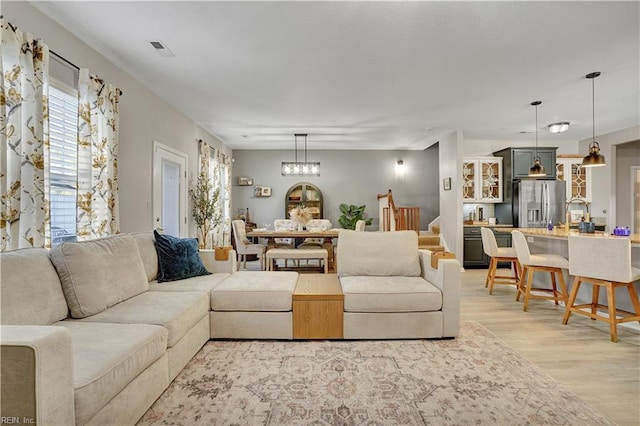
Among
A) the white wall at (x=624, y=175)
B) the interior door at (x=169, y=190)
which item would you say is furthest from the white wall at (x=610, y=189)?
the interior door at (x=169, y=190)

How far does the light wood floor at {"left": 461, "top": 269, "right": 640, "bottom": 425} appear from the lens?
205cm

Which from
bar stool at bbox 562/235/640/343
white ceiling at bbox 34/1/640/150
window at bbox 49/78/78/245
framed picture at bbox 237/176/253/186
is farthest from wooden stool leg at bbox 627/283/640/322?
framed picture at bbox 237/176/253/186

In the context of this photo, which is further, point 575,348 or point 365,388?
point 575,348

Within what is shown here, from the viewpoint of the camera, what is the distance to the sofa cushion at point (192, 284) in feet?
9.28

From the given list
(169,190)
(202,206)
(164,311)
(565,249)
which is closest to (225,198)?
(202,206)

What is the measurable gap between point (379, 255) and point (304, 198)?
4.95 m

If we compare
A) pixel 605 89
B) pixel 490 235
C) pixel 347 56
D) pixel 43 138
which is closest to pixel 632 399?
pixel 490 235

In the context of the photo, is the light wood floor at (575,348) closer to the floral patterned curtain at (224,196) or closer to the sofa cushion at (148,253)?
the sofa cushion at (148,253)

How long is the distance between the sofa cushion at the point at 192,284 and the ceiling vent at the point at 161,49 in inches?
85.3

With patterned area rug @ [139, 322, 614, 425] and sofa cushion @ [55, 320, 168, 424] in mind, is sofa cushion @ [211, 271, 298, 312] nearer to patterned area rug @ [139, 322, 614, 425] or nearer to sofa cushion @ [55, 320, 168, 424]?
patterned area rug @ [139, 322, 614, 425]

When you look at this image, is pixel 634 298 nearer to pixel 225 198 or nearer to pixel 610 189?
pixel 610 189

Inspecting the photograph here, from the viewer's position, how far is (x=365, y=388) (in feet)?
6.95

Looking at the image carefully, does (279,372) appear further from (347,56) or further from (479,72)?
(479,72)

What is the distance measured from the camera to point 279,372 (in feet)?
7.61
